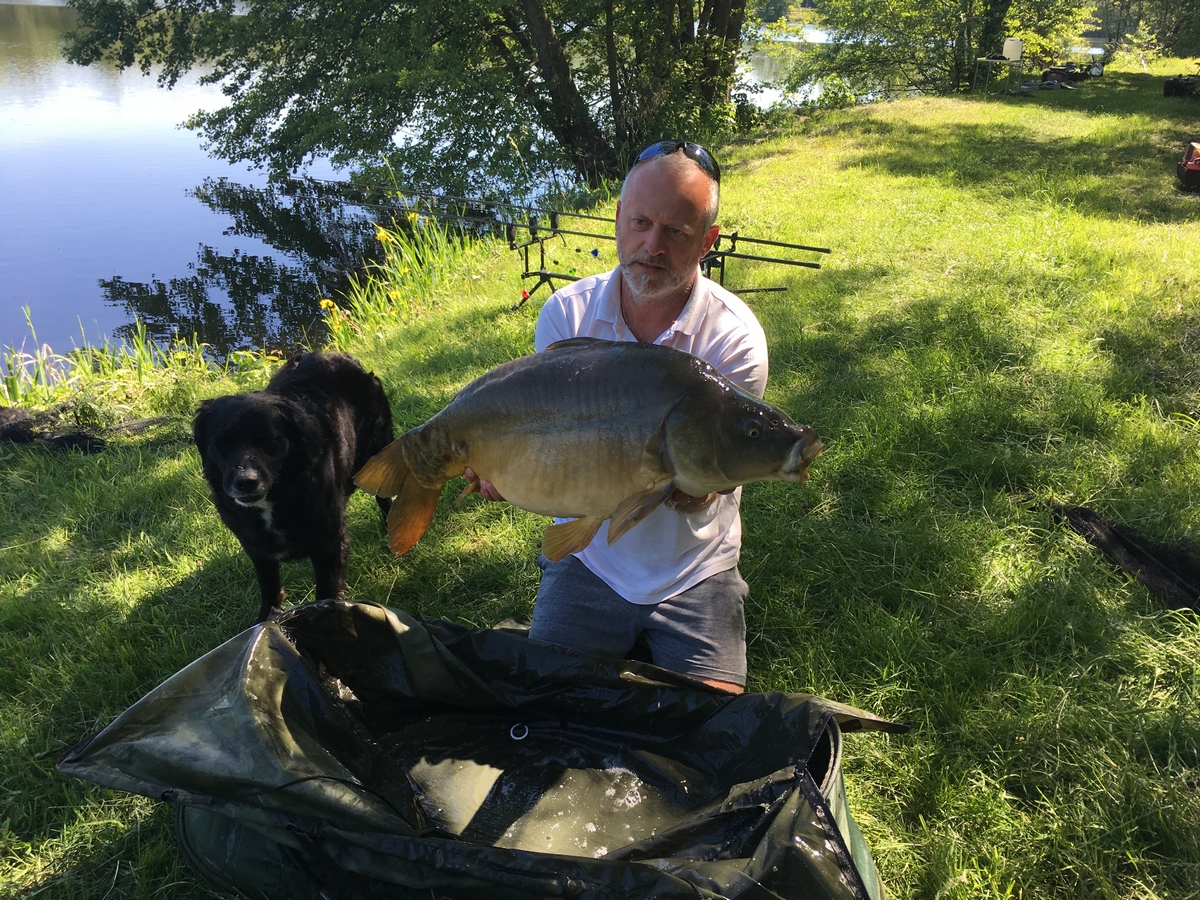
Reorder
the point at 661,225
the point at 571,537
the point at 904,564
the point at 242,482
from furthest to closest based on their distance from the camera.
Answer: the point at 904,564, the point at 242,482, the point at 661,225, the point at 571,537

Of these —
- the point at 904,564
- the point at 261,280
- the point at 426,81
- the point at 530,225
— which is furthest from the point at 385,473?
the point at 426,81

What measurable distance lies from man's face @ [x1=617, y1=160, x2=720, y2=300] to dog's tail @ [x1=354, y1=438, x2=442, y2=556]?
709mm

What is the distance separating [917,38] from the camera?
64.1ft

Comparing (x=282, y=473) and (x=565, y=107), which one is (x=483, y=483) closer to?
(x=282, y=473)

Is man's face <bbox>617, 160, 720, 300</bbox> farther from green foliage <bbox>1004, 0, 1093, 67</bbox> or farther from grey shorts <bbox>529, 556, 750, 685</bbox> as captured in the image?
green foliage <bbox>1004, 0, 1093, 67</bbox>

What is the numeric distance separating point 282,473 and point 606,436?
134 cm

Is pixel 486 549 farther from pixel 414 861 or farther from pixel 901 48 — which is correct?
pixel 901 48

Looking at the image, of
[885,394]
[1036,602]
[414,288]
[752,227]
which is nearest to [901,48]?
[752,227]

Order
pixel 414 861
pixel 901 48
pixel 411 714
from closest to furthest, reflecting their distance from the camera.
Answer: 1. pixel 414 861
2. pixel 411 714
3. pixel 901 48

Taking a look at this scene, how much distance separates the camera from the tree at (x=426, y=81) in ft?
36.1

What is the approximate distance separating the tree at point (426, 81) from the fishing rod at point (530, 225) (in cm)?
84

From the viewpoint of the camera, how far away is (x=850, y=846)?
1.48 meters

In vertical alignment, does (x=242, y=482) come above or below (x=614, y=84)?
below

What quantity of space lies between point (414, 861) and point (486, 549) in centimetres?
154
